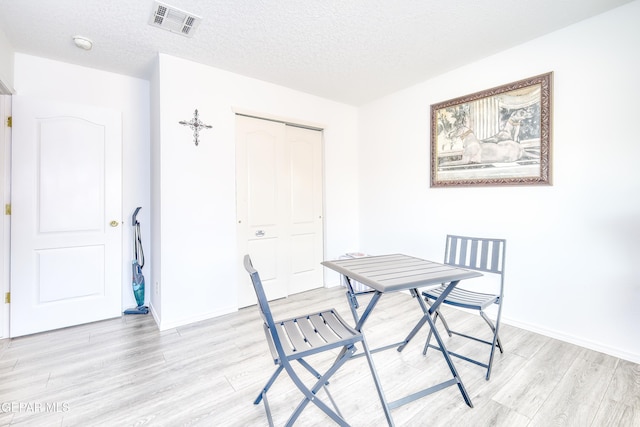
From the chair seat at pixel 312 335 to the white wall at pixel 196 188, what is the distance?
1.57m

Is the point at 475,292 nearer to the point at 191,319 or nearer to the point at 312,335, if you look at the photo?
the point at 312,335

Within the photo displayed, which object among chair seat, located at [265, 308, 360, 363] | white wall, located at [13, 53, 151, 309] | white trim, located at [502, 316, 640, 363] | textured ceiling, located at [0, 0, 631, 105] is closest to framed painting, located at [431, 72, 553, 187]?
textured ceiling, located at [0, 0, 631, 105]

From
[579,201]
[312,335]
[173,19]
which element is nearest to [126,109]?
[173,19]

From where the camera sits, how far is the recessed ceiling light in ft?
7.87

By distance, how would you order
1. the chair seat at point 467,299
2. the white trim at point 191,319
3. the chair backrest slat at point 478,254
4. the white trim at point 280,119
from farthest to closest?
1. the white trim at point 280,119
2. the white trim at point 191,319
3. the chair backrest slat at point 478,254
4. the chair seat at point 467,299

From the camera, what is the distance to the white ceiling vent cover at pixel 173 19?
2084mm

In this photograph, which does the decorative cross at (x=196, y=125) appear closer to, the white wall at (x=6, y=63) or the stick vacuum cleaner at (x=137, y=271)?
the stick vacuum cleaner at (x=137, y=271)

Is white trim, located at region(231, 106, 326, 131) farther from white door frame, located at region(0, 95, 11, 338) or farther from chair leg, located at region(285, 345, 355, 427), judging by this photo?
chair leg, located at region(285, 345, 355, 427)

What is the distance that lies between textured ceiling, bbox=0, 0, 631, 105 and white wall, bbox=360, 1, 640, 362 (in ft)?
0.63

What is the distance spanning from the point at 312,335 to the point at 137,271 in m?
2.38

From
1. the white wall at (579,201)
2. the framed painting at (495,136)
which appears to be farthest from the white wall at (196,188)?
the white wall at (579,201)

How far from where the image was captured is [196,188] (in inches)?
113

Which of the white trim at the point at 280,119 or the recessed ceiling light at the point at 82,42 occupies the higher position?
the recessed ceiling light at the point at 82,42

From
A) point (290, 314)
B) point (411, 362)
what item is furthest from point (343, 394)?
point (290, 314)
